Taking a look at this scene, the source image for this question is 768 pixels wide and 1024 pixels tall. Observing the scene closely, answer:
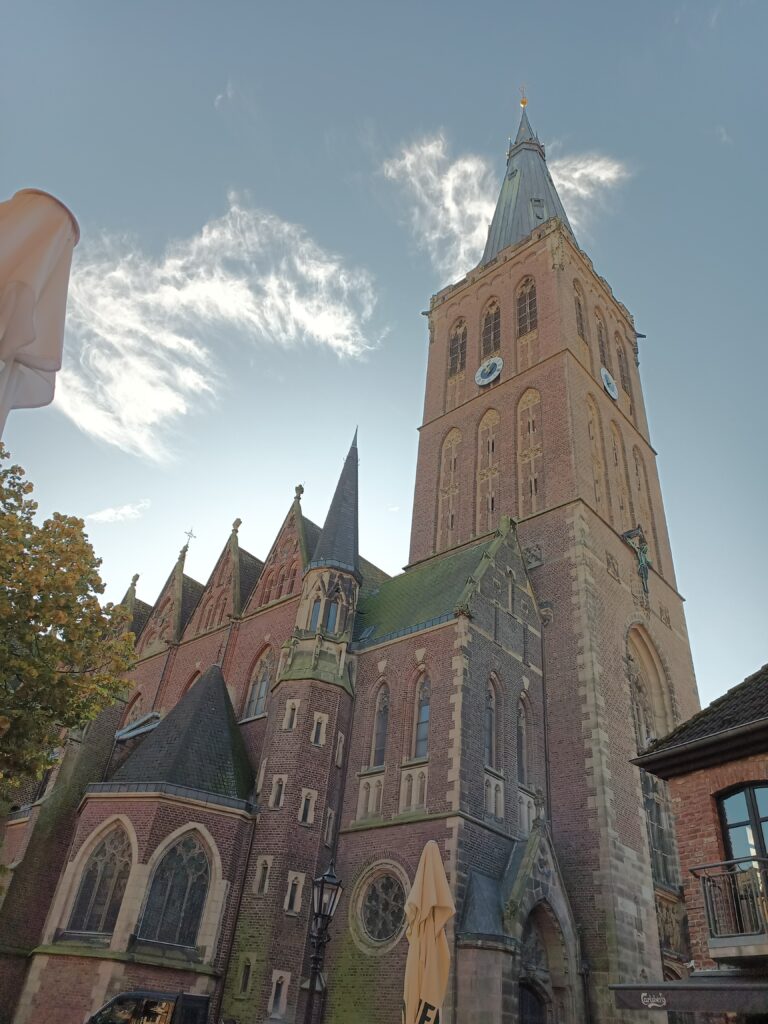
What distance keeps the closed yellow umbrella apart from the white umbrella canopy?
10826 millimetres

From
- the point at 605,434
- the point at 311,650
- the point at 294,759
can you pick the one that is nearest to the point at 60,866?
the point at 294,759

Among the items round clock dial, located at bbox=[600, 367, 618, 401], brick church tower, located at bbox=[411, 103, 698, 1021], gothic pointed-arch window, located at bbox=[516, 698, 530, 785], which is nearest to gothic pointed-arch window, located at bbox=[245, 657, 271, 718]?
gothic pointed-arch window, located at bbox=[516, 698, 530, 785]

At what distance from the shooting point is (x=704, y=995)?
1113cm

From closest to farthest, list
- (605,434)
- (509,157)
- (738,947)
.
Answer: (738,947)
(605,434)
(509,157)

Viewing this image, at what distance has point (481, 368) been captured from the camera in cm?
3894

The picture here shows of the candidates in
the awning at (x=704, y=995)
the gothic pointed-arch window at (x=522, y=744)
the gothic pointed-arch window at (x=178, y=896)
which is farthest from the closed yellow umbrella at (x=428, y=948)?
the gothic pointed-arch window at (x=522, y=744)

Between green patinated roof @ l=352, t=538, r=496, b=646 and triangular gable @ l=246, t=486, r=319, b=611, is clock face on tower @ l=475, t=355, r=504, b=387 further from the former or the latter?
green patinated roof @ l=352, t=538, r=496, b=646

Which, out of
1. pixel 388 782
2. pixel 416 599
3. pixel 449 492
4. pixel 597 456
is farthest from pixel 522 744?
pixel 597 456

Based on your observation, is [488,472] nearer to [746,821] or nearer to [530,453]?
[530,453]

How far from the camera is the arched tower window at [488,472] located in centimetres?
3325

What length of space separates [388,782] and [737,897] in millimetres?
10324

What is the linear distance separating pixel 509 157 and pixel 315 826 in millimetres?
52742

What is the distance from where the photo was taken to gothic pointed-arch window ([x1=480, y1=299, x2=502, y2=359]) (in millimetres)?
39656

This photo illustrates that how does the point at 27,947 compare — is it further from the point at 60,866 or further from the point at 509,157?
the point at 509,157
